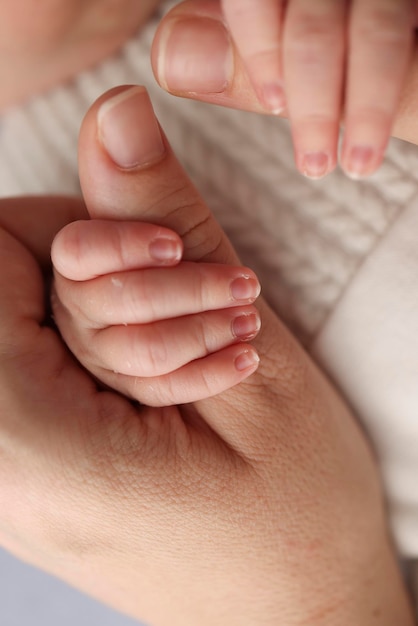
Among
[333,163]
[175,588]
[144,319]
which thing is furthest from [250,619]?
[333,163]

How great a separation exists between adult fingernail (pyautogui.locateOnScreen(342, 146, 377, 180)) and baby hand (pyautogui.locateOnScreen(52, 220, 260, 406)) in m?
0.11

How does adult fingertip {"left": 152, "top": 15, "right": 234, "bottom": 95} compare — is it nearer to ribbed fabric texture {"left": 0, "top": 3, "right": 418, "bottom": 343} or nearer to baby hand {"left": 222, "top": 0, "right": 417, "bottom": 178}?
baby hand {"left": 222, "top": 0, "right": 417, "bottom": 178}

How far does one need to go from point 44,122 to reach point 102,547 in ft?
1.64

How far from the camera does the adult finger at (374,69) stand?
0.38 meters

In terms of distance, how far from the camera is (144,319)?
473 mm

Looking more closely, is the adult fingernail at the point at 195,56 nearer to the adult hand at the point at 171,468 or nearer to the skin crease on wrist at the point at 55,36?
the adult hand at the point at 171,468

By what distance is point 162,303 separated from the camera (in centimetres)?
46

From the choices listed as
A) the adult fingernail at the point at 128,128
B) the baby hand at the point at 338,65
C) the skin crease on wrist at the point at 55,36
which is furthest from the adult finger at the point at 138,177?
the skin crease on wrist at the point at 55,36

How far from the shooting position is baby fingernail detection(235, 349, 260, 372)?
1.56ft

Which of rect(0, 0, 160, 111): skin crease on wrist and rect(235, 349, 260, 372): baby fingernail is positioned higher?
rect(0, 0, 160, 111): skin crease on wrist

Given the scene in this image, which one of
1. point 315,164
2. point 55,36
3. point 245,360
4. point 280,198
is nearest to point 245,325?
point 245,360

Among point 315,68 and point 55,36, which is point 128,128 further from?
point 55,36

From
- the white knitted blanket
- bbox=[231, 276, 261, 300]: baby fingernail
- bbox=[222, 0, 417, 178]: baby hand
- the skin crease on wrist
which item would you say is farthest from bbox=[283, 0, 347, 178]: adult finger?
the skin crease on wrist

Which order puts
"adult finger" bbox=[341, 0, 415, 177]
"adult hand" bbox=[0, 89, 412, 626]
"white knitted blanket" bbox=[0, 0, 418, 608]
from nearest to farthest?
1. "adult finger" bbox=[341, 0, 415, 177]
2. "adult hand" bbox=[0, 89, 412, 626]
3. "white knitted blanket" bbox=[0, 0, 418, 608]
